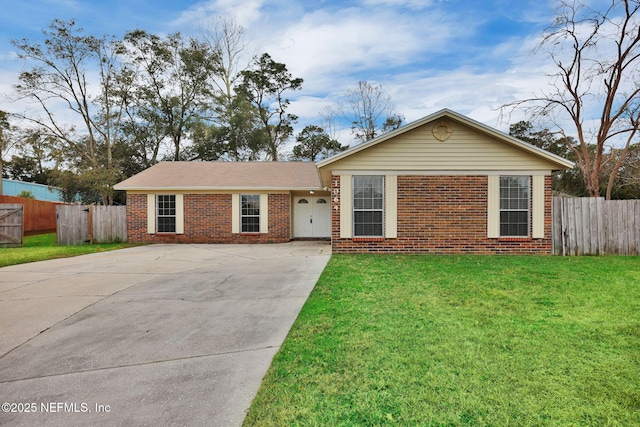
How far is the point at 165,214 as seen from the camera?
14.7 metres

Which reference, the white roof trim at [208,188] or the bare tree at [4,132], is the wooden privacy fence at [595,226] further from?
the bare tree at [4,132]

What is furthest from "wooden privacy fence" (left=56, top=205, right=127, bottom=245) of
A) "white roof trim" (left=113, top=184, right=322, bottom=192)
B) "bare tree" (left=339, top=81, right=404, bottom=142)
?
"bare tree" (left=339, top=81, right=404, bottom=142)

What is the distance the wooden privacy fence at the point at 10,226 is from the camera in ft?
44.0

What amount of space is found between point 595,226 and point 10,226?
21840 millimetres

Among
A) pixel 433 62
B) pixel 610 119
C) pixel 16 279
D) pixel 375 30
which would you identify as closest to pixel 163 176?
pixel 16 279

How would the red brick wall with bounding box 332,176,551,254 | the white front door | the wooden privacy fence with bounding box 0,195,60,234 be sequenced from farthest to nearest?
1. the wooden privacy fence with bounding box 0,195,60,234
2. the white front door
3. the red brick wall with bounding box 332,176,551,254

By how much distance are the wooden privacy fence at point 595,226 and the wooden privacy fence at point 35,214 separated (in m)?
25.2

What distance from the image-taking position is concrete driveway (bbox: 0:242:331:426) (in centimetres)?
254

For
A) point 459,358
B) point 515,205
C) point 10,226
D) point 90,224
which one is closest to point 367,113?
point 515,205

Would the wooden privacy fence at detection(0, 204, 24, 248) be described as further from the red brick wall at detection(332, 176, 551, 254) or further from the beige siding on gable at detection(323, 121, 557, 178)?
the red brick wall at detection(332, 176, 551, 254)

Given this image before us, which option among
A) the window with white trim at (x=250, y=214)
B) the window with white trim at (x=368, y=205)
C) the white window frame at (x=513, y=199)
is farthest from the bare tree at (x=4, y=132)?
→ the white window frame at (x=513, y=199)

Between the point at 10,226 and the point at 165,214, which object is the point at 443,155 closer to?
the point at 165,214

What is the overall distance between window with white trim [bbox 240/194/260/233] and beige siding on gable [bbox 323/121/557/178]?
5.57 m

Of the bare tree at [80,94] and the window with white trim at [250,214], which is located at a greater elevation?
the bare tree at [80,94]
